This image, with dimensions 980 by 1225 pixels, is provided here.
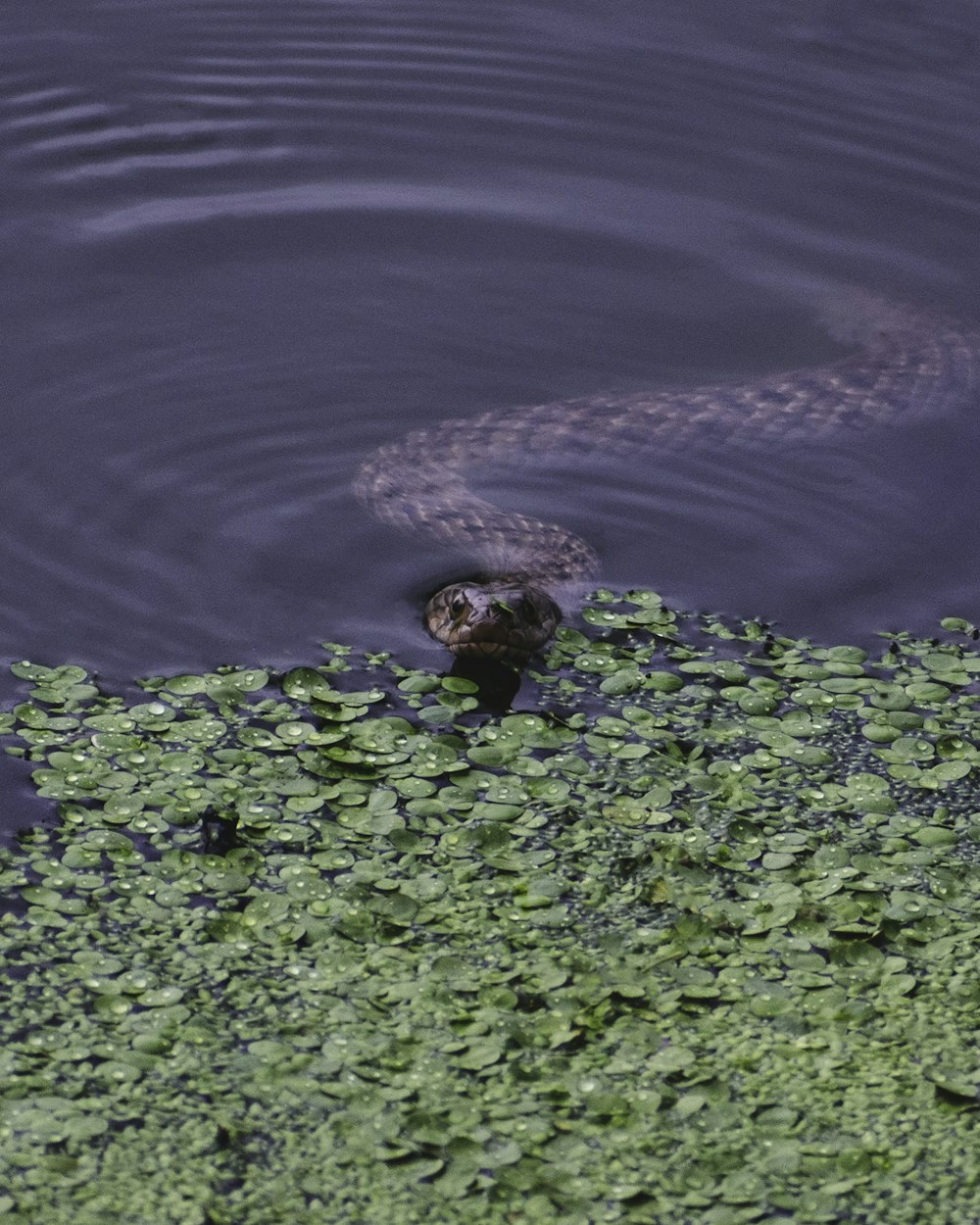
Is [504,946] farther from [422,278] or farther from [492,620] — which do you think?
[422,278]

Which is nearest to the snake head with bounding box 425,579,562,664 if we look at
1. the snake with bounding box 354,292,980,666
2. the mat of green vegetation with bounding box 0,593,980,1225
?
the snake with bounding box 354,292,980,666

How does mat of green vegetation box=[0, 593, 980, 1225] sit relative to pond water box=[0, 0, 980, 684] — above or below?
below

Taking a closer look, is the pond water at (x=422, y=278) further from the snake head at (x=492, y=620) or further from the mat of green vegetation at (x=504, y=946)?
the mat of green vegetation at (x=504, y=946)

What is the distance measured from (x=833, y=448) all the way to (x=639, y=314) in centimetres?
140


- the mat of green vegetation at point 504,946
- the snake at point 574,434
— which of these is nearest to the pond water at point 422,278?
the snake at point 574,434

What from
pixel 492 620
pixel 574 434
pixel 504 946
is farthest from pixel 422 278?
pixel 504 946

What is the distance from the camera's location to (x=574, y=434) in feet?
28.0

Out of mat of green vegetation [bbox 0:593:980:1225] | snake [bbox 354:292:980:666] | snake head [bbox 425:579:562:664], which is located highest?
snake [bbox 354:292:980:666]

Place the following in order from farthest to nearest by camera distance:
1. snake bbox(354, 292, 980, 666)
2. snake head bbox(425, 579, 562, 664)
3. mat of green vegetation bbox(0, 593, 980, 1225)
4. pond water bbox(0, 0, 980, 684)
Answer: pond water bbox(0, 0, 980, 684) < snake bbox(354, 292, 980, 666) < snake head bbox(425, 579, 562, 664) < mat of green vegetation bbox(0, 593, 980, 1225)

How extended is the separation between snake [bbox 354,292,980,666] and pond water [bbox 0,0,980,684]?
0.47ft

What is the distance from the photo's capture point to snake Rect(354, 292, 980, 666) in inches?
268

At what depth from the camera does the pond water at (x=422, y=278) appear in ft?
24.0

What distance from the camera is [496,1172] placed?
14.3ft

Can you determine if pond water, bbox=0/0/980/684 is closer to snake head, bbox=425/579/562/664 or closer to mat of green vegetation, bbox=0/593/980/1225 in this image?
snake head, bbox=425/579/562/664
